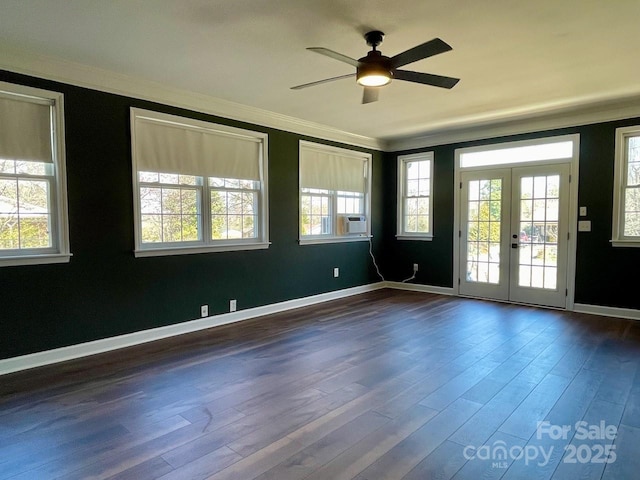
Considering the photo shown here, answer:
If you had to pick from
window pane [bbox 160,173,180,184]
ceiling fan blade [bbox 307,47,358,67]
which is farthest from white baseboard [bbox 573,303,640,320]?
Answer: window pane [bbox 160,173,180,184]

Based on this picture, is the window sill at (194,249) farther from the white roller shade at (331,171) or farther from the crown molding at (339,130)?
the crown molding at (339,130)

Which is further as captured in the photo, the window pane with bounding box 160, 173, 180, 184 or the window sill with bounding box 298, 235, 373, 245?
→ the window sill with bounding box 298, 235, 373, 245

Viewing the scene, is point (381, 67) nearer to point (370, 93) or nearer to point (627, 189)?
point (370, 93)

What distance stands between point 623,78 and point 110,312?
5509mm

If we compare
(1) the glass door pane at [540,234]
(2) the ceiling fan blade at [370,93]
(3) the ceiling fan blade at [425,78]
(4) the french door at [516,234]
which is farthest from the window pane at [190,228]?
A: (1) the glass door pane at [540,234]

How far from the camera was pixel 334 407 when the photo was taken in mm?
2664

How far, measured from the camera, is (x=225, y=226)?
481cm

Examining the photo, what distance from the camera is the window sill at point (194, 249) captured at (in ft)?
13.3

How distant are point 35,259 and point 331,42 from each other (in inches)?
120

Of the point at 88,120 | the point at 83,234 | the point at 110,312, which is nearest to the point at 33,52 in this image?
the point at 88,120

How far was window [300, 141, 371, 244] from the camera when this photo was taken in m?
5.79

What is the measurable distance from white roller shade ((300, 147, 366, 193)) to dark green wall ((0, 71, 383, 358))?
1.16 meters

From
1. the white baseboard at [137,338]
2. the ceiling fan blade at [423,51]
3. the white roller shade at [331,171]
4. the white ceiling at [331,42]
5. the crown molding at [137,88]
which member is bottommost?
the white baseboard at [137,338]

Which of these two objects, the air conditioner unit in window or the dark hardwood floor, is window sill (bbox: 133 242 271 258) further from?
the air conditioner unit in window
